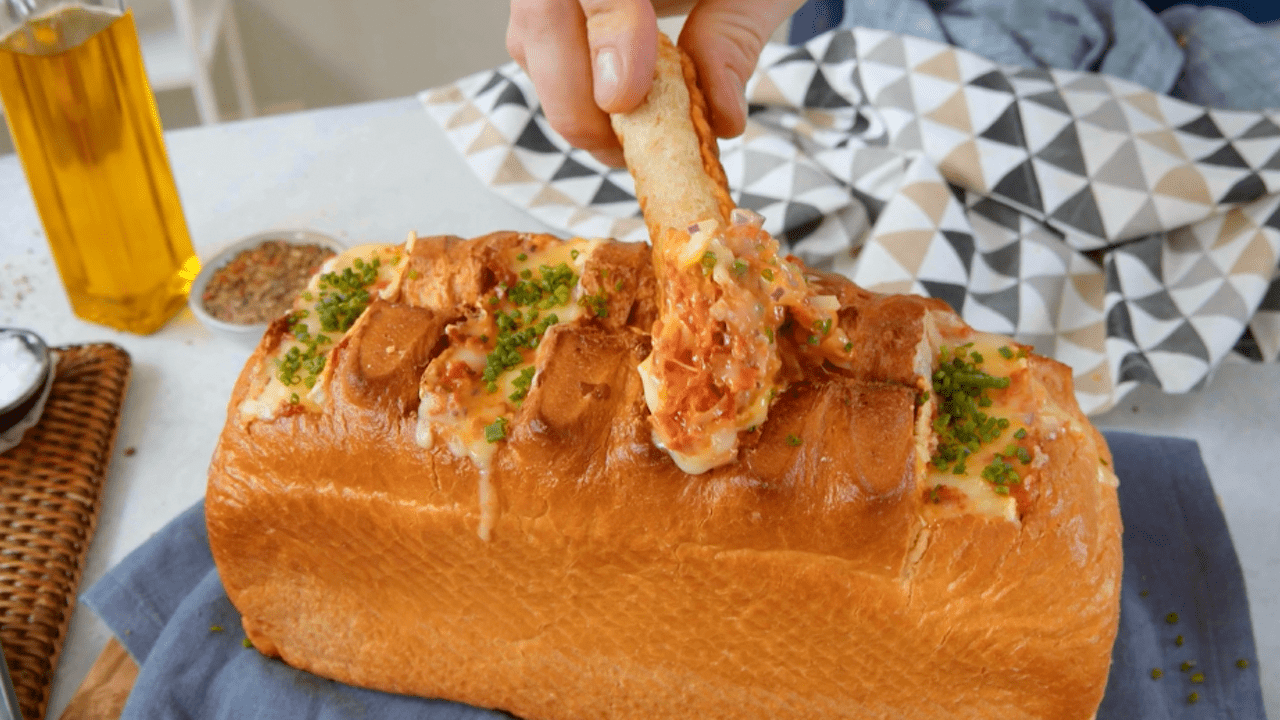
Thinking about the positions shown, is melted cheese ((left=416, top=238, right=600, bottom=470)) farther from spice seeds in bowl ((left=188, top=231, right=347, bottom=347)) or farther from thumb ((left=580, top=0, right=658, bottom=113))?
spice seeds in bowl ((left=188, top=231, right=347, bottom=347))

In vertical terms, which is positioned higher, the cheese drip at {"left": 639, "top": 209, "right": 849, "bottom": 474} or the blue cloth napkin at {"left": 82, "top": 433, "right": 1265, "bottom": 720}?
the cheese drip at {"left": 639, "top": 209, "right": 849, "bottom": 474}

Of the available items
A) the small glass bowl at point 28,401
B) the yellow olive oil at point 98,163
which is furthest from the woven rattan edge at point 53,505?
the yellow olive oil at point 98,163

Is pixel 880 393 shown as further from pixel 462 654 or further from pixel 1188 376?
pixel 1188 376

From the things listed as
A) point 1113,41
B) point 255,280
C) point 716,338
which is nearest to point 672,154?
point 716,338

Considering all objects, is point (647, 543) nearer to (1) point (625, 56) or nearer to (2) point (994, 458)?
(2) point (994, 458)

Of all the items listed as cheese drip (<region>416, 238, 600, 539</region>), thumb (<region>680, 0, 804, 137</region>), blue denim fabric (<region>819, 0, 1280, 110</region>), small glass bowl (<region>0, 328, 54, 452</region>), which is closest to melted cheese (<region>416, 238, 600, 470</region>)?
cheese drip (<region>416, 238, 600, 539</region>)

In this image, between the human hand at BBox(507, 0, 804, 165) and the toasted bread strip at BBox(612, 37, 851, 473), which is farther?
the human hand at BBox(507, 0, 804, 165)
